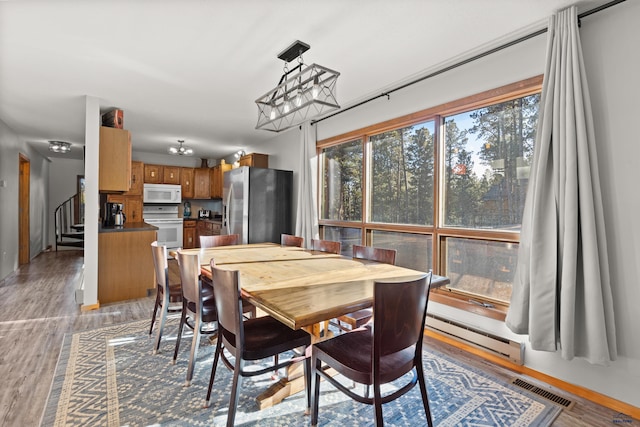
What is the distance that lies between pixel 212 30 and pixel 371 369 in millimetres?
2353

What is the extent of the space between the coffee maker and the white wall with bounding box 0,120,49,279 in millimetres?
1441

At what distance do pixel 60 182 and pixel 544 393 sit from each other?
1055 centimetres

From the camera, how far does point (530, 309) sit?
207cm

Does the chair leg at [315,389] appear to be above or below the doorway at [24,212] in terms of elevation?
below

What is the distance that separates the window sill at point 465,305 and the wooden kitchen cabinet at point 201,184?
20.1 ft

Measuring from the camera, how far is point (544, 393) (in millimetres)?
2057

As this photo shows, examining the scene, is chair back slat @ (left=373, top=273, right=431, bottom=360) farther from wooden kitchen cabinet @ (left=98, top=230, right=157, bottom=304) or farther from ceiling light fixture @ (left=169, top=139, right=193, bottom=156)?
ceiling light fixture @ (left=169, top=139, right=193, bottom=156)

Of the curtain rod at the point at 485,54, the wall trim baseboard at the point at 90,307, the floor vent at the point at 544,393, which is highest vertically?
the curtain rod at the point at 485,54

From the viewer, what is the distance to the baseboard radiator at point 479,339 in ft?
7.64

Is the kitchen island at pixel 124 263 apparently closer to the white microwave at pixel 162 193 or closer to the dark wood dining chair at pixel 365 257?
the dark wood dining chair at pixel 365 257

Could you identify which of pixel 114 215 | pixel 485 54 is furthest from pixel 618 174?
pixel 114 215

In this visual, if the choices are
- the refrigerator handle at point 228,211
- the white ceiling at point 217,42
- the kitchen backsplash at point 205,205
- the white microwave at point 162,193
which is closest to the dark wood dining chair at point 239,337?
the white ceiling at point 217,42

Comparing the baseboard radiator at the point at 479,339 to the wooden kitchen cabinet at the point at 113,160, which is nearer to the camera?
the baseboard radiator at the point at 479,339

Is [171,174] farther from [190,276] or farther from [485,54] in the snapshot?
[485,54]
